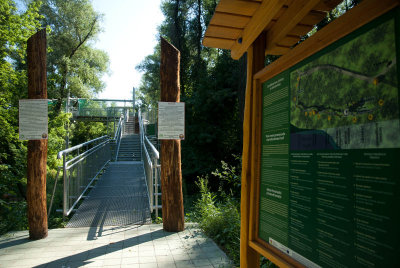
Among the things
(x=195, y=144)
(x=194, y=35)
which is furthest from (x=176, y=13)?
(x=195, y=144)

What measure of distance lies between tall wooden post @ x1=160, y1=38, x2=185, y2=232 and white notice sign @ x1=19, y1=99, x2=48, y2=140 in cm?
180

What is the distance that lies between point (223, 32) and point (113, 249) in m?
3.07

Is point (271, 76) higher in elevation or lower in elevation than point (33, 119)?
higher

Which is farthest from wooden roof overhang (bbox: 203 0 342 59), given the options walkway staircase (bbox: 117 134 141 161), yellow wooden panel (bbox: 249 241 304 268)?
walkway staircase (bbox: 117 134 141 161)

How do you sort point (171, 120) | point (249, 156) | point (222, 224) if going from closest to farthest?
point (249, 156), point (222, 224), point (171, 120)

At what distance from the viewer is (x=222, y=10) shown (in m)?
2.14

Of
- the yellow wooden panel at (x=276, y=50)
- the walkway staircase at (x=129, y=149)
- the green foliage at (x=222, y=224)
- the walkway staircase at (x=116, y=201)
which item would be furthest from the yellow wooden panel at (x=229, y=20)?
the walkway staircase at (x=129, y=149)

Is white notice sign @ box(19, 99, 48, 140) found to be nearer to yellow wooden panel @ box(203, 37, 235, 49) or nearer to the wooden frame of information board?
yellow wooden panel @ box(203, 37, 235, 49)

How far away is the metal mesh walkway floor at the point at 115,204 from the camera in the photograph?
16.6 ft

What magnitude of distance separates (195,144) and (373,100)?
11991 mm

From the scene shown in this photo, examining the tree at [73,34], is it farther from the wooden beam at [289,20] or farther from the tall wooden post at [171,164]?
the wooden beam at [289,20]

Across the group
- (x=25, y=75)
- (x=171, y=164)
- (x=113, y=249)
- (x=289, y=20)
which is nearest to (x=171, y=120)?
(x=171, y=164)

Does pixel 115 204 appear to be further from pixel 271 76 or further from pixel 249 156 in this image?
pixel 271 76

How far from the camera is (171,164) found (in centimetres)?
462
